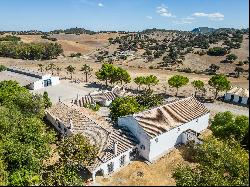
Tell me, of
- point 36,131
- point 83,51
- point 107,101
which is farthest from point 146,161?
point 83,51

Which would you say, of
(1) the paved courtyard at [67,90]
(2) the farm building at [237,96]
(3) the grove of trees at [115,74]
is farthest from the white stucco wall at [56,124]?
(2) the farm building at [237,96]

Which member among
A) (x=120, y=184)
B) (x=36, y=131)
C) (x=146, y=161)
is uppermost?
(x=120, y=184)

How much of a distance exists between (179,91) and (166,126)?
35.1 meters

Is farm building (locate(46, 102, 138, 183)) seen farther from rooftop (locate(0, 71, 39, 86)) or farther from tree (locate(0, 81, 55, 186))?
rooftop (locate(0, 71, 39, 86))

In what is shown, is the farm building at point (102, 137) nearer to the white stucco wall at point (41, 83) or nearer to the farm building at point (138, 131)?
the farm building at point (138, 131)

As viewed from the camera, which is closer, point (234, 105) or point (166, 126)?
point (166, 126)

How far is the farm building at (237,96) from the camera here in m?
62.5

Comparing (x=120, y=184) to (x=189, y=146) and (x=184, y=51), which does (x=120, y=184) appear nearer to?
(x=189, y=146)

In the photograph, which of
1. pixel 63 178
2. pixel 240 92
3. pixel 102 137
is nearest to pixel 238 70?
pixel 240 92

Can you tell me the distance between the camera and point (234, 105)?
206 ft

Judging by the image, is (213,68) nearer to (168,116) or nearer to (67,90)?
(67,90)

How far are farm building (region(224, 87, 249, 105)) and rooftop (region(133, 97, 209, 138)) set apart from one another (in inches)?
711

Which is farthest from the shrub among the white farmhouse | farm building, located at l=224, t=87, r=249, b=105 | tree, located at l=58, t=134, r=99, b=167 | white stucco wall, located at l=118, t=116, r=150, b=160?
tree, located at l=58, t=134, r=99, b=167

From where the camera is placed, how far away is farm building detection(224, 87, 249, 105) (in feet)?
205
